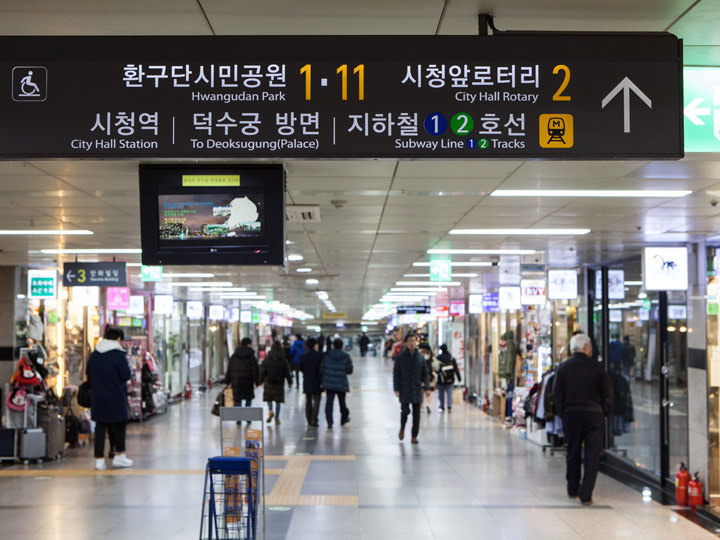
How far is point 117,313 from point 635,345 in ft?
40.0

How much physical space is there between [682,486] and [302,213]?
5.13 metres

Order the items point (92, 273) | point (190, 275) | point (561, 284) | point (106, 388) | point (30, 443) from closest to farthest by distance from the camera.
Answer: point (106, 388) → point (30, 443) → point (92, 273) → point (561, 284) → point (190, 275)

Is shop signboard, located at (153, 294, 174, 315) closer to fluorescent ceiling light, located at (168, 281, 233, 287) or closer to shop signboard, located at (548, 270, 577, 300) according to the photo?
fluorescent ceiling light, located at (168, 281, 233, 287)

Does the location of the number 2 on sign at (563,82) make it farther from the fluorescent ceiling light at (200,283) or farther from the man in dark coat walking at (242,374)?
the fluorescent ceiling light at (200,283)

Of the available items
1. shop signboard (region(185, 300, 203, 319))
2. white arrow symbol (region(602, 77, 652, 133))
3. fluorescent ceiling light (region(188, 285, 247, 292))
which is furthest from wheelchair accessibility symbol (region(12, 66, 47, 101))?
shop signboard (region(185, 300, 203, 319))

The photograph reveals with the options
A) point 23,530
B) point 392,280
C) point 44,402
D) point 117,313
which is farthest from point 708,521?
point 117,313

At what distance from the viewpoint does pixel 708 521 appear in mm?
8367

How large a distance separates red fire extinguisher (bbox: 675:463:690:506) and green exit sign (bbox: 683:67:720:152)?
573 centimetres

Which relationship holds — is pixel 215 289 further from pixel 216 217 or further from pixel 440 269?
pixel 216 217

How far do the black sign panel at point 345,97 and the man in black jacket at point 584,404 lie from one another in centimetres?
568

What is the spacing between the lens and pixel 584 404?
8719 mm

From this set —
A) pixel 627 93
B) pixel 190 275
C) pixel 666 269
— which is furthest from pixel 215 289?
pixel 627 93

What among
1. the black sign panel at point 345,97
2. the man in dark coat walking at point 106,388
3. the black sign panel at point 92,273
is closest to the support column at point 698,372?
the black sign panel at point 345,97

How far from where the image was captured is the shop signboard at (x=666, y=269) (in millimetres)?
9625
